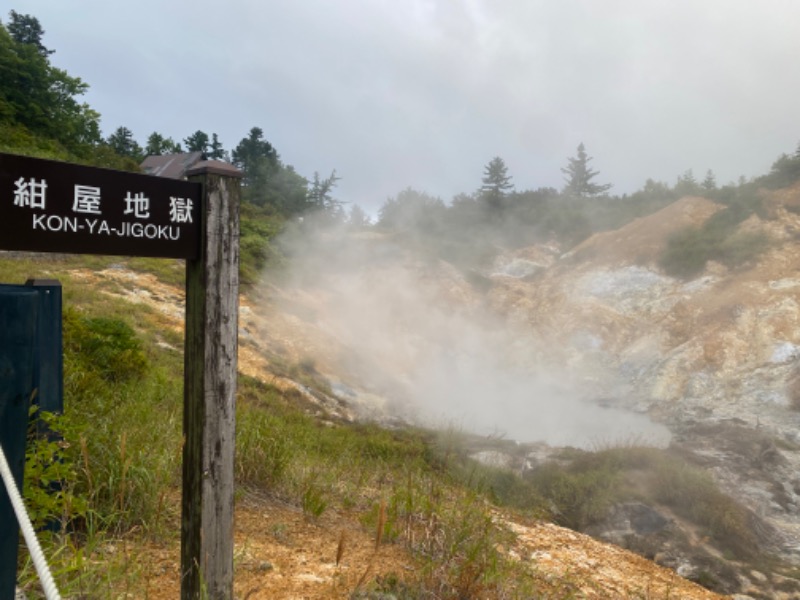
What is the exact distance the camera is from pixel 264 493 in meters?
4.51

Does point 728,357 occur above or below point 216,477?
below

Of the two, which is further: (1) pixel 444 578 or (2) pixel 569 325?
(2) pixel 569 325

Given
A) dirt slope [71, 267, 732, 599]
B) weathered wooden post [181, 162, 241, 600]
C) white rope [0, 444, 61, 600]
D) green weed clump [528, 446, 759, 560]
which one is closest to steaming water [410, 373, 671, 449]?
green weed clump [528, 446, 759, 560]

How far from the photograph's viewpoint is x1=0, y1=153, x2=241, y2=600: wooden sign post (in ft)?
7.40

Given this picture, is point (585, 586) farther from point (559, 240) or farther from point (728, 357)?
point (559, 240)

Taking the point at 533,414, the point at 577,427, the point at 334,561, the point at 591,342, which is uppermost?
the point at 334,561

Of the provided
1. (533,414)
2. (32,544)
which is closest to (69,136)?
(533,414)

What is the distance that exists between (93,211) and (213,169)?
1.73 ft

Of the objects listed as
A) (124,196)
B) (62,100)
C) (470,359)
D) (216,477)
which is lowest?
(470,359)

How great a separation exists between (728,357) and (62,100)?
103ft

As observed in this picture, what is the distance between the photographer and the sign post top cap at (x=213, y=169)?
244cm

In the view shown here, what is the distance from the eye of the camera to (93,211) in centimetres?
216

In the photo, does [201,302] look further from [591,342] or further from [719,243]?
[719,243]

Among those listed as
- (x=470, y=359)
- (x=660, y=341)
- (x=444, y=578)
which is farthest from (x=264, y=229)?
(x=444, y=578)
